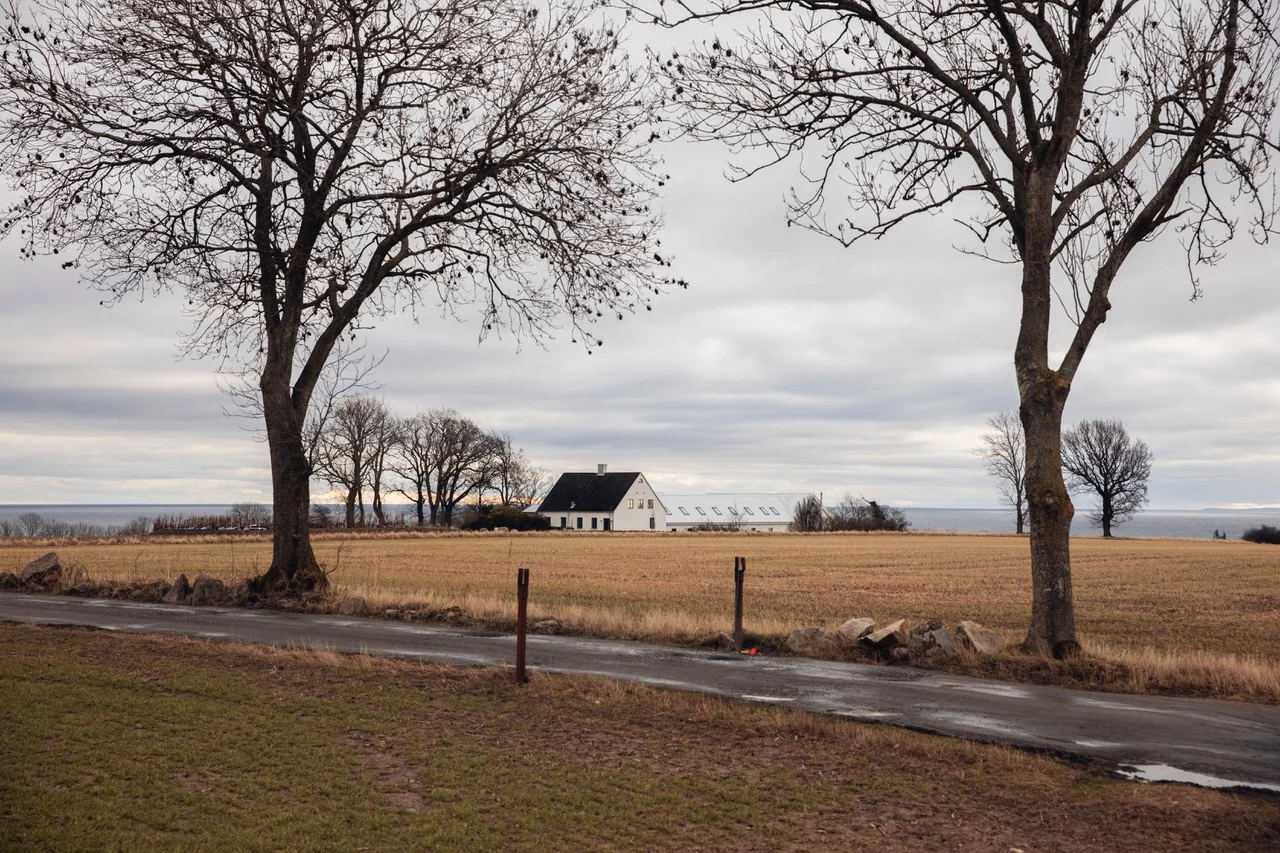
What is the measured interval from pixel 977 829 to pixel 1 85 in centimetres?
2010

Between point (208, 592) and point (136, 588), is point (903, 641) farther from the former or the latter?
point (136, 588)

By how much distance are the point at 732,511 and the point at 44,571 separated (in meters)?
125

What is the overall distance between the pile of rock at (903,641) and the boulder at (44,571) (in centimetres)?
1826

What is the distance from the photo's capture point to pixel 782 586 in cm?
3491

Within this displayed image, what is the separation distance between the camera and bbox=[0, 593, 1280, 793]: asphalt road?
28.6ft

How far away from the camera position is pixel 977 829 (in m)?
6.87

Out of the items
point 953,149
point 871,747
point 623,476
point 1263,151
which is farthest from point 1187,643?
point 623,476

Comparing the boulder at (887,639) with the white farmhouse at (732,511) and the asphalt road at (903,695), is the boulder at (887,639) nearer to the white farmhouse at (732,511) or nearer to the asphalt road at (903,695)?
the asphalt road at (903,695)

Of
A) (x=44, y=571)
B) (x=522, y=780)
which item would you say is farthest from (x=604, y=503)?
(x=522, y=780)

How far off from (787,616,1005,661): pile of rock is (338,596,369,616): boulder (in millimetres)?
8201

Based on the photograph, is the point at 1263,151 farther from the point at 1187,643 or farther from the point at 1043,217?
the point at 1187,643

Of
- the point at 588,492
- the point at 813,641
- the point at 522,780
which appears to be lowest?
the point at 522,780

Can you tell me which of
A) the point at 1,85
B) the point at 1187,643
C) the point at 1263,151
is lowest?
the point at 1187,643

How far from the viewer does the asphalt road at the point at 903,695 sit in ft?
28.6
